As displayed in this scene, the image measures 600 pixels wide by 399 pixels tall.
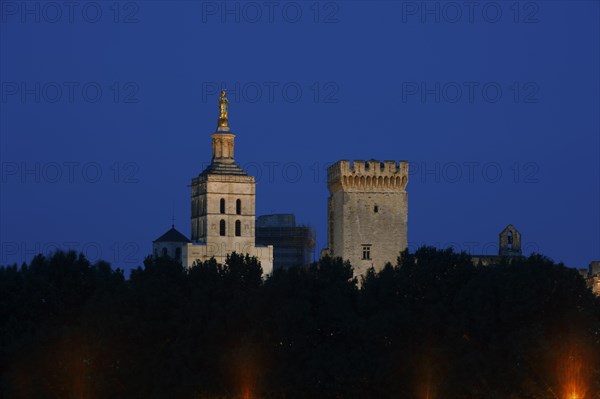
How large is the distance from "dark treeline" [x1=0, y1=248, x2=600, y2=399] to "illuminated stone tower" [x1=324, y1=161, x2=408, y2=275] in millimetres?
32580

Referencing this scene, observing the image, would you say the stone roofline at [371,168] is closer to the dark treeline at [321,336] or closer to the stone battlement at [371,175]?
the stone battlement at [371,175]

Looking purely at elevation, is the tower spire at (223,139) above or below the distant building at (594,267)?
above

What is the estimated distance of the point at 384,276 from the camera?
9631 cm

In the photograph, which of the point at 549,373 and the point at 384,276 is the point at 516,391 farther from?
the point at 384,276

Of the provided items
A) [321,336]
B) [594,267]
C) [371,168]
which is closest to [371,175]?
[371,168]

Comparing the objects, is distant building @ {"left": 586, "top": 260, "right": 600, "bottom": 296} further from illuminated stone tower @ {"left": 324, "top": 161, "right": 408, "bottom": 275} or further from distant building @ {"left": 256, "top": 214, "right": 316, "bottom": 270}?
distant building @ {"left": 256, "top": 214, "right": 316, "bottom": 270}

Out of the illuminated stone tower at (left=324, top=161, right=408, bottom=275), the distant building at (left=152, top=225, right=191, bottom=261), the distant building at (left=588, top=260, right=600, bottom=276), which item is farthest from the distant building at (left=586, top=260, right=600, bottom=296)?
the distant building at (left=152, top=225, right=191, bottom=261)

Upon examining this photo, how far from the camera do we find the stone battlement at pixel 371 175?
135m

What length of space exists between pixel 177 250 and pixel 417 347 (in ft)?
202

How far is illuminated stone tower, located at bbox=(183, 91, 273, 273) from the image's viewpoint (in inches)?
5856

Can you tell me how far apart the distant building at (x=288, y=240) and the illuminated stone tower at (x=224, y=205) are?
462 inches

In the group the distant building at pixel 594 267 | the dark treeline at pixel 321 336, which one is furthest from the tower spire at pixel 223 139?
the dark treeline at pixel 321 336

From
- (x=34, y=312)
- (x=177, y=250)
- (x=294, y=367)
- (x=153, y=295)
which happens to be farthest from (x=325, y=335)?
(x=177, y=250)

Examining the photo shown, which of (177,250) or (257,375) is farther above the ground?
(177,250)
